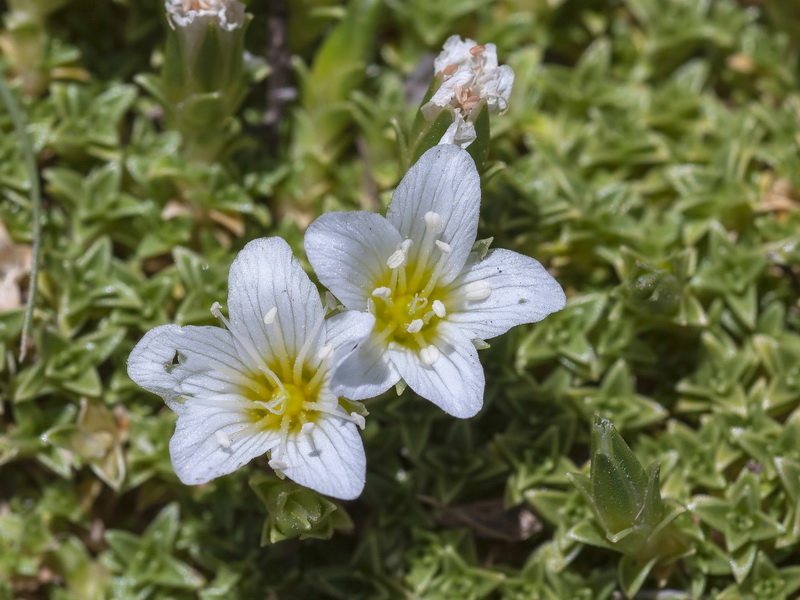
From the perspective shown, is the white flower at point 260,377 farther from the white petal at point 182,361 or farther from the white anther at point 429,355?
the white anther at point 429,355

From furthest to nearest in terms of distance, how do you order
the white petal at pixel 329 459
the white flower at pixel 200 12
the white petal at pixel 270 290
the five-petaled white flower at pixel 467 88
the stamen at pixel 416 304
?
the white flower at pixel 200 12, the five-petaled white flower at pixel 467 88, the stamen at pixel 416 304, the white petal at pixel 270 290, the white petal at pixel 329 459

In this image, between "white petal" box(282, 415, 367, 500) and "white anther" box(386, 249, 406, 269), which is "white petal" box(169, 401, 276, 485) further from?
"white anther" box(386, 249, 406, 269)

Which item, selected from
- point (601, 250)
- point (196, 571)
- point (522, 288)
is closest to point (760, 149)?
point (601, 250)

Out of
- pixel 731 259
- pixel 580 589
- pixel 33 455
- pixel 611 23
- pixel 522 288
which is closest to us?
pixel 522 288

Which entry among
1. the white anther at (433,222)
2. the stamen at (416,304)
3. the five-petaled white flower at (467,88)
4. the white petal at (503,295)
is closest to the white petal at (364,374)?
the stamen at (416,304)

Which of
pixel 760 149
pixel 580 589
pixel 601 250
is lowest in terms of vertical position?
pixel 580 589

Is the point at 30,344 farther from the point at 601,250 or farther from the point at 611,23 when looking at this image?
the point at 611,23

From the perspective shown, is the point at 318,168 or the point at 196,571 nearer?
the point at 196,571
